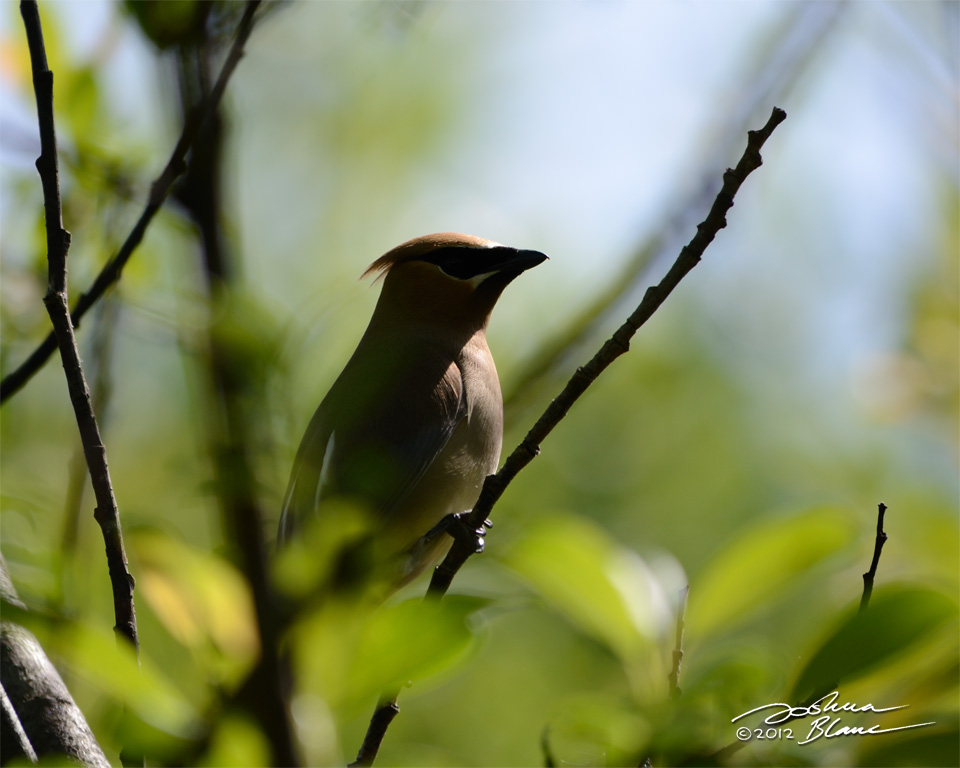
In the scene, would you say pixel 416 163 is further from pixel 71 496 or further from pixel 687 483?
pixel 71 496

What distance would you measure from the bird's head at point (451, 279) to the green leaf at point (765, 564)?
10.1 feet

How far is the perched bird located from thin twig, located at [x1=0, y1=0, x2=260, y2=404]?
71 cm

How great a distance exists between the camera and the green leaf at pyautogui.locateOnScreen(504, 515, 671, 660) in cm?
135

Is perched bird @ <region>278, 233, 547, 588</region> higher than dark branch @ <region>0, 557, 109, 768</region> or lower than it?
higher

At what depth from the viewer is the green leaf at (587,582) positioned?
135 cm

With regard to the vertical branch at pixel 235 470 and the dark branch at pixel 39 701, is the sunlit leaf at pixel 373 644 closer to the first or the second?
the vertical branch at pixel 235 470

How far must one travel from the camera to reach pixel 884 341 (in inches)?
281

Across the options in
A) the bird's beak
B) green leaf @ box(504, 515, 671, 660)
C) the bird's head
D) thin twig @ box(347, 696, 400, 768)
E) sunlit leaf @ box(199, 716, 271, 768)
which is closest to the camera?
sunlit leaf @ box(199, 716, 271, 768)

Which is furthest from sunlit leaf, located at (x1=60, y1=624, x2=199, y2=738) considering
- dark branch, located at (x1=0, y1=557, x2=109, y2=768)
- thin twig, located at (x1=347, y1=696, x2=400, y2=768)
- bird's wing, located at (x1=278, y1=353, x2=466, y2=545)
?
bird's wing, located at (x1=278, y1=353, x2=466, y2=545)

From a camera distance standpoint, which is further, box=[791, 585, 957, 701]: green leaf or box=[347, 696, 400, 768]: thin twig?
box=[347, 696, 400, 768]: thin twig

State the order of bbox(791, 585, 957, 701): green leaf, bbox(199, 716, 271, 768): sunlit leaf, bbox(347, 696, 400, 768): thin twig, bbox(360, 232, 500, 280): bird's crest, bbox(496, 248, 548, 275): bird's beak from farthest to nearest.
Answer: bbox(360, 232, 500, 280): bird's crest < bbox(496, 248, 548, 275): bird's beak < bbox(347, 696, 400, 768): thin twig < bbox(791, 585, 957, 701): green leaf < bbox(199, 716, 271, 768): sunlit leaf

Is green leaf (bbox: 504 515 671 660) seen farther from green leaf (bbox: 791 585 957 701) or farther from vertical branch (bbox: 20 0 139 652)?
vertical branch (bbox: 20 0 139 652)

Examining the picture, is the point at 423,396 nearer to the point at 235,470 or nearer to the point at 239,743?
the point at 239,743

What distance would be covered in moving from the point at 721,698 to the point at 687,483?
8055mm
